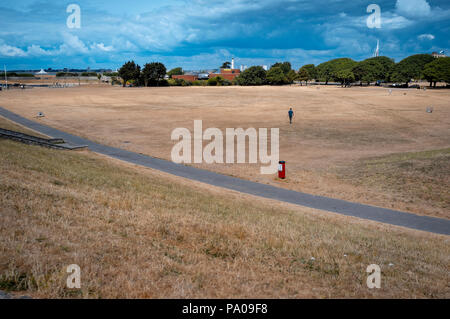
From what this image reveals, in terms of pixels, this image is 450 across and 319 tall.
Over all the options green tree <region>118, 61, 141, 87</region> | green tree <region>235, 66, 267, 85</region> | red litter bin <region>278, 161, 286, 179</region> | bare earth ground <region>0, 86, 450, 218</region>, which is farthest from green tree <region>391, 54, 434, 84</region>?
red litter bin <region>278, 161, 286, 179</region>

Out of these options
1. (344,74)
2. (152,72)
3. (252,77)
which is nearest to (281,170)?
(152,72)

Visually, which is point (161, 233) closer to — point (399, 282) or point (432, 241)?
point (399, 282)

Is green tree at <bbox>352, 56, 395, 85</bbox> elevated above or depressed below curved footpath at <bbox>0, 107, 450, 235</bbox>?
above

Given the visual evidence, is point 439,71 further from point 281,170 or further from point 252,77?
point 281,170

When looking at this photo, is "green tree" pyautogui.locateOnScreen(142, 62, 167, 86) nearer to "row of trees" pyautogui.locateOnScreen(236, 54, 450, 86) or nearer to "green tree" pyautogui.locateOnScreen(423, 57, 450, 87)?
"row of trees" pyautogui.locateOnScreen(236, 54, 450, 86)

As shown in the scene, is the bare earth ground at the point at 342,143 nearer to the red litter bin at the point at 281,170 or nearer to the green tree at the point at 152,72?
the red litter bin at the point at 281,170

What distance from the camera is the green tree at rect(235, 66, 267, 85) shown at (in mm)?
150625

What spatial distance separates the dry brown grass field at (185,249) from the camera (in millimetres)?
5422

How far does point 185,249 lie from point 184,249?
2 centimetres

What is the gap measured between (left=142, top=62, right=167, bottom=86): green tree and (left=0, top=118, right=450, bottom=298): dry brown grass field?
129477 mm

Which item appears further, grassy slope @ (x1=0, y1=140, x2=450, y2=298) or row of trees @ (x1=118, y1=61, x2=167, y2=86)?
row of trees @ (x1=118, y1=61, x2=167, y2=86)
